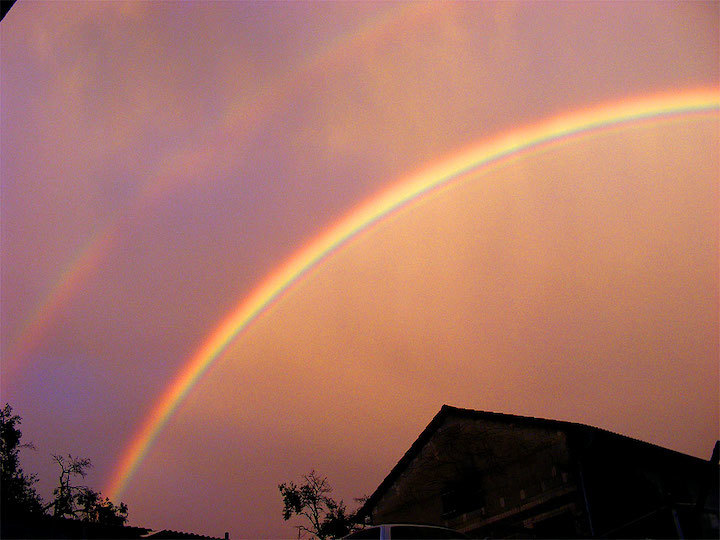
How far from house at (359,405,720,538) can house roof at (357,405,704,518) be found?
4 centimetres

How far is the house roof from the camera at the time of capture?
19.3 metres

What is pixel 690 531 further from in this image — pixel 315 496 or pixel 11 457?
pixel 11 457

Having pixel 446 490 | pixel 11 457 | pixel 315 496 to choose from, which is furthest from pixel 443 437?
pixel 11 457

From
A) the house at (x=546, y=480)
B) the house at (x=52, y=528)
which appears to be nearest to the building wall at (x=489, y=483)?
the house at (x=546, y=480)

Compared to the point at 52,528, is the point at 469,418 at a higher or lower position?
higher

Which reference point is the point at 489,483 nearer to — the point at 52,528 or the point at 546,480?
the point at 546,480

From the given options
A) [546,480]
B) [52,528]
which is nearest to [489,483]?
[546,480]

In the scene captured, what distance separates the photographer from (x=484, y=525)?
2167 cm

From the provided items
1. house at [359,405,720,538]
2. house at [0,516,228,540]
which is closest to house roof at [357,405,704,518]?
house at [359,405,720,538]

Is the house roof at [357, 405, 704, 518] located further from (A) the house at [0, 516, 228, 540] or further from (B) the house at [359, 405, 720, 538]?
(A) the house at [0, 516, 228, 540]

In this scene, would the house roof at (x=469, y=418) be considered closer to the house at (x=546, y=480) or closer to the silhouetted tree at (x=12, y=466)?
the house at (x=546, y=480)

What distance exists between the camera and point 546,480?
20.3m

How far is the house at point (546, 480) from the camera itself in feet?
62.5

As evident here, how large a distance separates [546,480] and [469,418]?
13.9ft
